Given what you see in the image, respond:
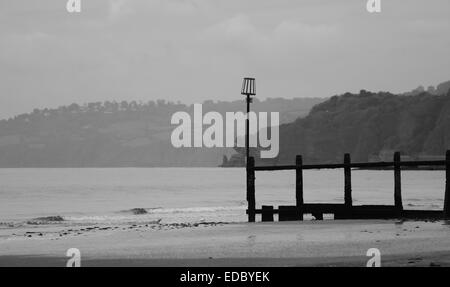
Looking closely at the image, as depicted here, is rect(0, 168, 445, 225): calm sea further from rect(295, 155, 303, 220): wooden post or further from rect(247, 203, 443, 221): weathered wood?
rect(247, 203, 443, 221): weathered wood

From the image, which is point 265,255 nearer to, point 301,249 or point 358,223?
point 301,249

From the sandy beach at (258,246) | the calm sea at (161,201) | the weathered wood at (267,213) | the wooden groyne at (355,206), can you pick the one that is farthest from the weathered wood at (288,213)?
the calm sea at (161,201)

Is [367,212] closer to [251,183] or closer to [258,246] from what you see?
Answer: [251,183]

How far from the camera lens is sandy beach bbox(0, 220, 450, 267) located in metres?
13.0

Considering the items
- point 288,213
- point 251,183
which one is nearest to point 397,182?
point 288,213

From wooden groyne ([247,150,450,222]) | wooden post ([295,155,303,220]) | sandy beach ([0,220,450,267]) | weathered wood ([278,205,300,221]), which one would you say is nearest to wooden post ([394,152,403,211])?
wooden groyne ([247,150,450,222])

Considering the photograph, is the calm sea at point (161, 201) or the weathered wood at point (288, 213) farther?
the calm sea at point (161, 201)

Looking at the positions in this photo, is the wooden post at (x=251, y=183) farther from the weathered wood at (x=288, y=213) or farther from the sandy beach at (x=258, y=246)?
the sandy beach at (x=258, y=246)

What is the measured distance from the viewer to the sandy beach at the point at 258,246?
42.6 ft

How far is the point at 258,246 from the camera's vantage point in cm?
1565
